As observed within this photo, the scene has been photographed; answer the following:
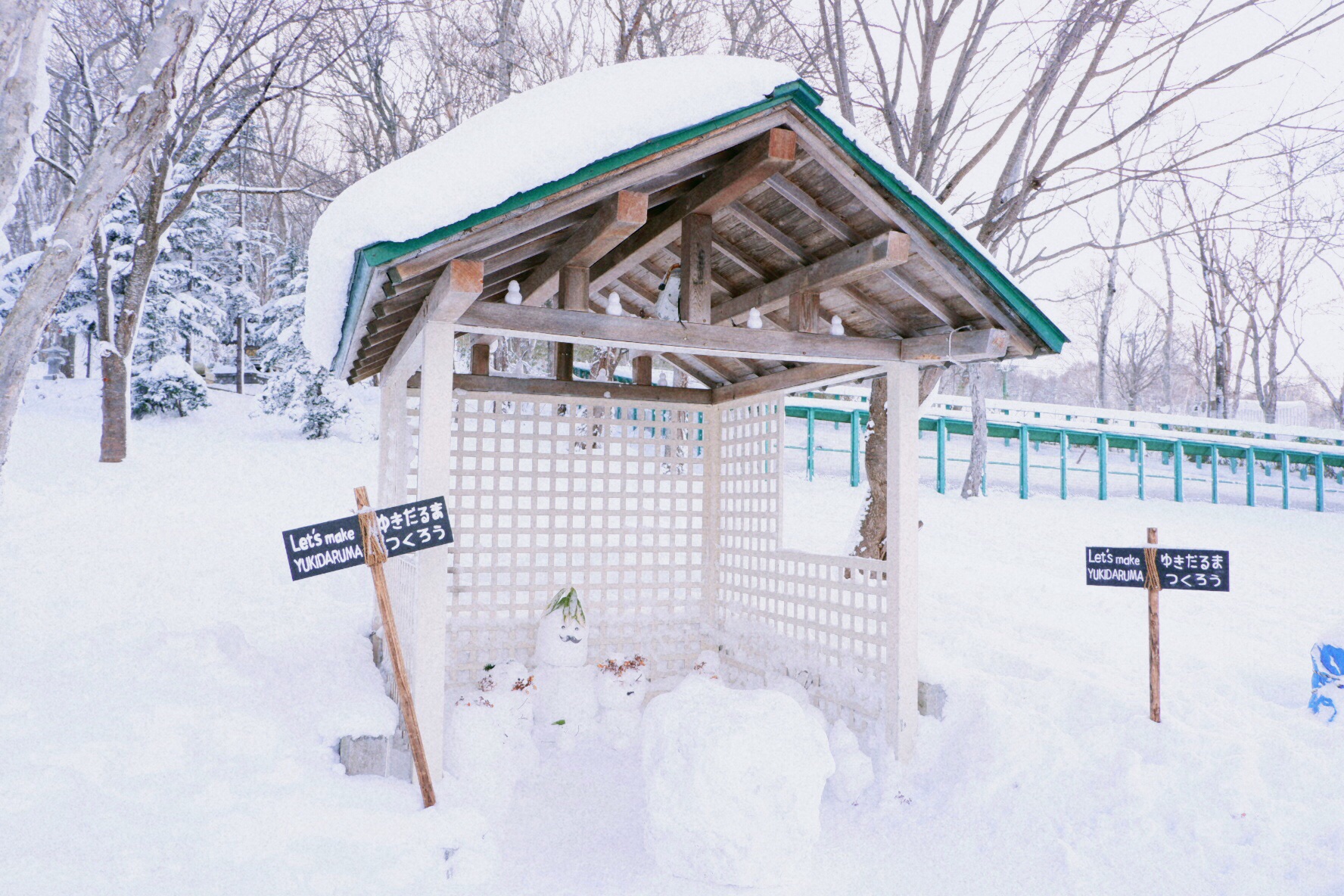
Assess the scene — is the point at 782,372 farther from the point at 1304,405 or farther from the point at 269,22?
the point at 1304,405

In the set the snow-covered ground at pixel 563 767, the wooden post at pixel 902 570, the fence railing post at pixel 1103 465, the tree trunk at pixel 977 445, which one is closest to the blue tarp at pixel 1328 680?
the snow-covered ground at pixel 563 767

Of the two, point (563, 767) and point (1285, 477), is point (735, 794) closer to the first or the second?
point (563, 767)

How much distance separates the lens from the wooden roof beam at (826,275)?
158 inches

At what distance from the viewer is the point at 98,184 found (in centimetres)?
538

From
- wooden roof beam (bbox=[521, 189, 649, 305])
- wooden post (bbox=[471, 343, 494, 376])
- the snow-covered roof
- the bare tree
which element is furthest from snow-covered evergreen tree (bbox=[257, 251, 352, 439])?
the snow-covered roof

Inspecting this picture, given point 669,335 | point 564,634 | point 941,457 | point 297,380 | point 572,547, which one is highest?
point 297,380

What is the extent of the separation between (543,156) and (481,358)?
8.49 feet

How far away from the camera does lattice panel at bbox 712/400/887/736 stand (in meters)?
4.87

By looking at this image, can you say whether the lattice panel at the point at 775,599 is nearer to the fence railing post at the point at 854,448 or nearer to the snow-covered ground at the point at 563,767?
the snow-covered ground at the point at 563,767

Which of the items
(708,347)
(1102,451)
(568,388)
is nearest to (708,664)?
(568,388)

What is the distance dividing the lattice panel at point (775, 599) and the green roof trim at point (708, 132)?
163cm

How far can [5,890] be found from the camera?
2.77 meters

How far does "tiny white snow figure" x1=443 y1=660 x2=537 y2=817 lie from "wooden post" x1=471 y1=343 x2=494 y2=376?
2.15m

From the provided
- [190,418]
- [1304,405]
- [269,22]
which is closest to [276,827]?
[269,22]
